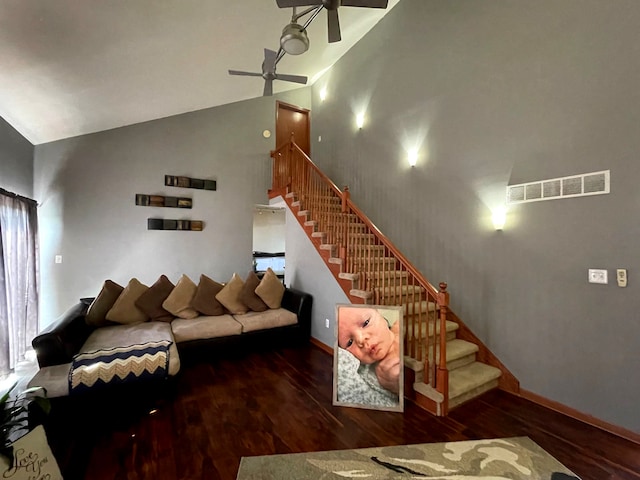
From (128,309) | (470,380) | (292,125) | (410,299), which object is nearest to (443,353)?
(470,380)

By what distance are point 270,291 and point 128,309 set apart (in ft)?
6.09

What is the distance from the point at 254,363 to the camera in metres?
3.61

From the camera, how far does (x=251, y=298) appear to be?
4.30 meters

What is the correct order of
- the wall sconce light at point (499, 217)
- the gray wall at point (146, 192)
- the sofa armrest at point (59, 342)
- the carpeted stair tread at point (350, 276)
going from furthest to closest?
the gray wall at point (146, 192) < the carpeted stair tread at point (350, 276) < the wall sconce light at point (499, 217) < the sofa armrest at point (59, 342)

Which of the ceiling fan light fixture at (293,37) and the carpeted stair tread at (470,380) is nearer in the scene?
the carpeted stair tread at (470,380)

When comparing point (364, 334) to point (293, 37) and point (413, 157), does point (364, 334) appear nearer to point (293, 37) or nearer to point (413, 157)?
point (413, 157)

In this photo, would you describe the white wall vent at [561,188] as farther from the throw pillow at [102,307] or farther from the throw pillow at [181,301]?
the throw pillow at [102,307]

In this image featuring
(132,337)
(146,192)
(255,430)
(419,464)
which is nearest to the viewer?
(419,464)

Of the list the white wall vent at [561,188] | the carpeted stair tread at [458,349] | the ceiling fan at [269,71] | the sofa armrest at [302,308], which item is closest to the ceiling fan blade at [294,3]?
the ceiling fan at [269,71]

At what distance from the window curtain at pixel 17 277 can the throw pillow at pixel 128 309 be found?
3.22ft

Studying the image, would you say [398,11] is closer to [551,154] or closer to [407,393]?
[551,154]

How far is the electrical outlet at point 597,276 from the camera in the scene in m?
2.42

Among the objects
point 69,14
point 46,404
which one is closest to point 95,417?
point 46,404

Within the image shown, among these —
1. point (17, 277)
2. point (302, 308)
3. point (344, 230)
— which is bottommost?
point (302, 308)
